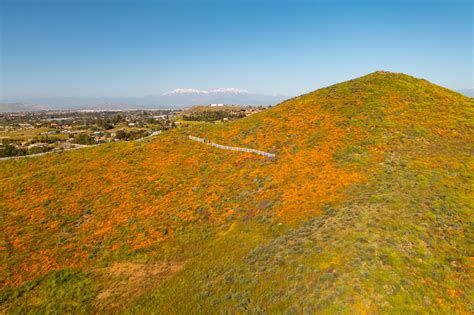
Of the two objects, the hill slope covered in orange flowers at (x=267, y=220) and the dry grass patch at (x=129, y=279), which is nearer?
the hill slope covered in orange flowers at (x=267, y=220)

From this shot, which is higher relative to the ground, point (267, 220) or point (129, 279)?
point (267, 220)

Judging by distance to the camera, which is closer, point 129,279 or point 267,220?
point 129,279

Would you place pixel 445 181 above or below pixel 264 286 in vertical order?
above

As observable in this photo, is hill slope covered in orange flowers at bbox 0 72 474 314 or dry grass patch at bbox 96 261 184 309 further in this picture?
dry grass patch at bbox 96 261 184 309

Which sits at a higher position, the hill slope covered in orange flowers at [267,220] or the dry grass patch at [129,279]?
the hill slope covered in orange flowers at [267,220]

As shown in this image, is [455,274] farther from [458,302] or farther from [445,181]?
[445,181]

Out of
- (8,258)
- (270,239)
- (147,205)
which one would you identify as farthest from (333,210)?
(8,258)

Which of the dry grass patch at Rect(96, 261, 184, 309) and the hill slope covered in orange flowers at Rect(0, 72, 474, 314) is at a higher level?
the hill slope covered in orange flowers at Rect(0, 72, 474, 314)

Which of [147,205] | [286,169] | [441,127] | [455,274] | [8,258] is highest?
[441,127]
